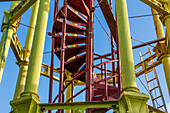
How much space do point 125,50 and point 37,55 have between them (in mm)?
2481

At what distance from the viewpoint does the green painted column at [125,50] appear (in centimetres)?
641

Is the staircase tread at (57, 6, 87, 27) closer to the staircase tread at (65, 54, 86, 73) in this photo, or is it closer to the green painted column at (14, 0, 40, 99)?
the staircase tread at (65, 54, 86, 73)

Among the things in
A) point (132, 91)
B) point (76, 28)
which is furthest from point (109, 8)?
point (132, 91)

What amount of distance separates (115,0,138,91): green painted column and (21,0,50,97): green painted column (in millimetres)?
2290

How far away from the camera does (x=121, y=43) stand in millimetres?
7137

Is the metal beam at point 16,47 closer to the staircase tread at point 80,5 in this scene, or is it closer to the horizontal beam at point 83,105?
the staircase tread at point 80,5

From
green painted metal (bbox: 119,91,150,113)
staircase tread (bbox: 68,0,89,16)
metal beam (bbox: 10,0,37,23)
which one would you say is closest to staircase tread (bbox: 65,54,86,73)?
staircase tread (bbox: 68,0,89,16)

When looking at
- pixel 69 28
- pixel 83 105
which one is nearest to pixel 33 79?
pixel 83 105

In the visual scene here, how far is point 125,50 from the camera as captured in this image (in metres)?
6.97

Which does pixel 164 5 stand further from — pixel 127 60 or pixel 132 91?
pixel 132 91

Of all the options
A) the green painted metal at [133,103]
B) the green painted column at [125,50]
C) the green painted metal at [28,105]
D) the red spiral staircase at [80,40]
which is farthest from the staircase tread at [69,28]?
the green painted metal at [133,103]

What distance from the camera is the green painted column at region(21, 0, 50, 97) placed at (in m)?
6.78

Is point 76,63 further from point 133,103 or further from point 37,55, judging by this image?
point 133,103

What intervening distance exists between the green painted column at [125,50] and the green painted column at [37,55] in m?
2.29
